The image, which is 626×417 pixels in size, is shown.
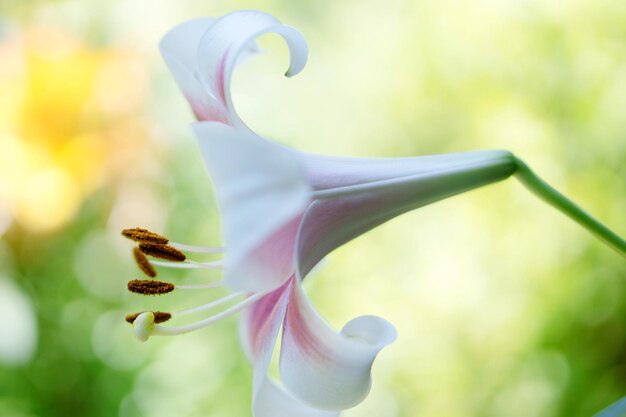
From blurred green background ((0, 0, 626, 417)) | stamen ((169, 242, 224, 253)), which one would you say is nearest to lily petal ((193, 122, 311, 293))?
stamen ((169, 242, 224, 253))

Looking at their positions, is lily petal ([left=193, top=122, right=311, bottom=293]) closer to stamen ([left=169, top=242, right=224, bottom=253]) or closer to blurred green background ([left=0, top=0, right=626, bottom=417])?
stamen ([left=169, top=242, right=224, bottom=253])

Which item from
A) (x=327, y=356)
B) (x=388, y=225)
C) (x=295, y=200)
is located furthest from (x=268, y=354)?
(x=388, y=225)

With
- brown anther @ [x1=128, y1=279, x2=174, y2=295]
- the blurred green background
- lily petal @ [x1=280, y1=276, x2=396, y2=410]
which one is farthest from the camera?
the blurred green background

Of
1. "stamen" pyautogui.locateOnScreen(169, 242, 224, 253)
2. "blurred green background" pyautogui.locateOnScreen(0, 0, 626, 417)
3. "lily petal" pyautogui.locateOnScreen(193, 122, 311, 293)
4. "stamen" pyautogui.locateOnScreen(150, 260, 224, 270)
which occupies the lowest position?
"blurred green background" pyautogui.locateOnScreen(0, 0, 626, 417)

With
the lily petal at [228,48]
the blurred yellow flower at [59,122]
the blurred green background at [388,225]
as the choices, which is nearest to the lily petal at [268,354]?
the lily petal at [228,48]

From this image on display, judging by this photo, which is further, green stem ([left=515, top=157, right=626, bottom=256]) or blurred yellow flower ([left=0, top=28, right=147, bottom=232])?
blurred yellow flower ([left=0, top=28, right=147, bottom=232])

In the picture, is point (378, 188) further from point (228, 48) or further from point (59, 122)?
point (59, 122)

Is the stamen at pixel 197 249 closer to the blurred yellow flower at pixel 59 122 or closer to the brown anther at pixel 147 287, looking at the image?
the brown anther at pixel 147 287
